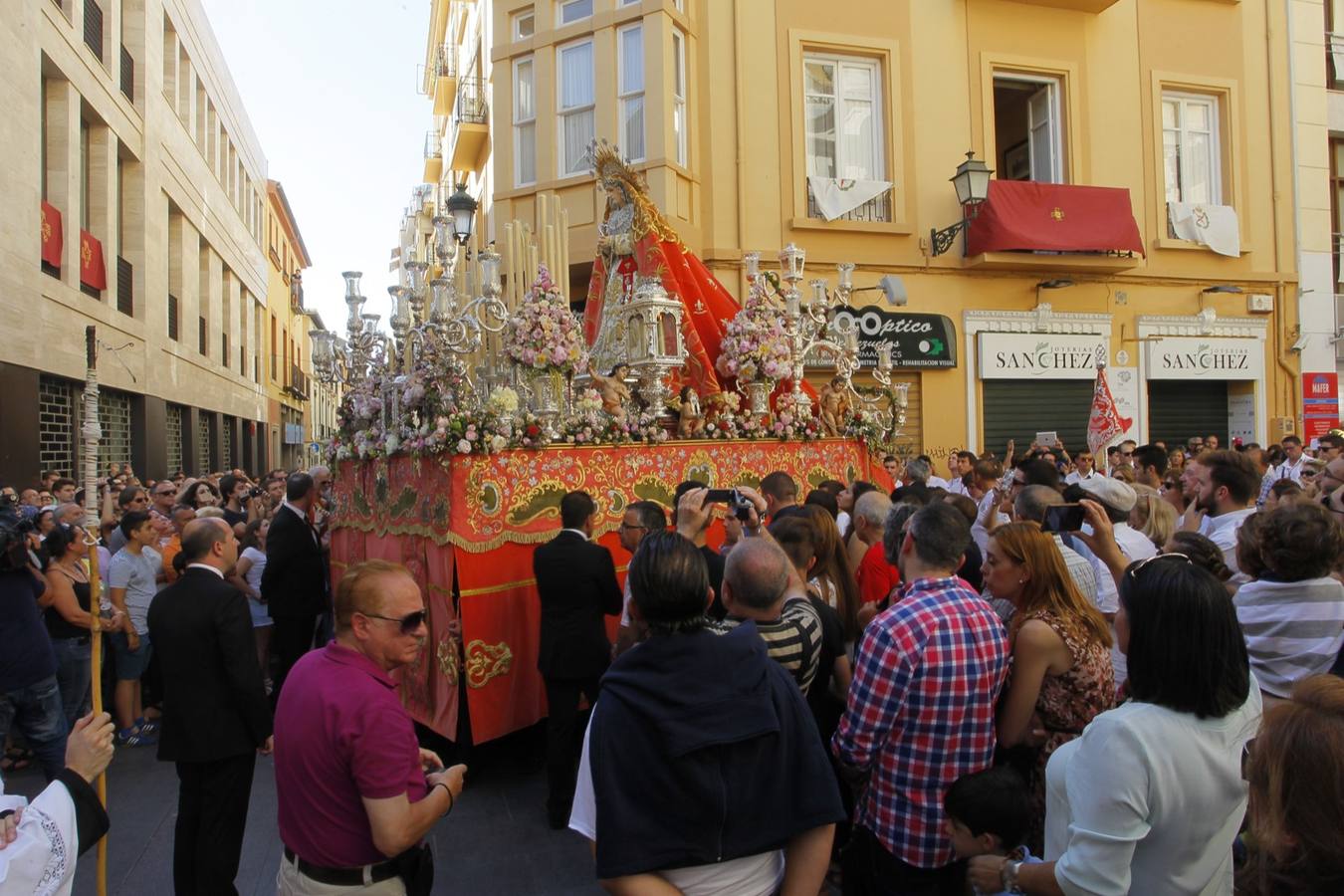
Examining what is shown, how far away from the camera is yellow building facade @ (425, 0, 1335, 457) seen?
41.3ft

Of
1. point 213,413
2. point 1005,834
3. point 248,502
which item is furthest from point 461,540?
point 213,413

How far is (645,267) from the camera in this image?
8.62 meters

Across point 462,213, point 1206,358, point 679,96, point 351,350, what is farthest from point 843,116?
point 351,350

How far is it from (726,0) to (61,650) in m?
11.7

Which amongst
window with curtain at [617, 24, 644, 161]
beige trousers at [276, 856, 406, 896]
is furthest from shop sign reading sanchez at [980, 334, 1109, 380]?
beige trousers at [276, 856, 406, 896]

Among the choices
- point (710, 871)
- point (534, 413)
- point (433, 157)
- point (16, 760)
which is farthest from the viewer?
point (433, 157)

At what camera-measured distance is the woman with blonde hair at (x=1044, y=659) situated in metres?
2.86

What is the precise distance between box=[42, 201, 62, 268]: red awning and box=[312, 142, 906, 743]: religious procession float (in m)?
8.10

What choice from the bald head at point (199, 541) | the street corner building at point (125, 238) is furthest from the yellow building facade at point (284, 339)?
the bald head at point (199, 541)

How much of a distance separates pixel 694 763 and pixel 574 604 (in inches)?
119

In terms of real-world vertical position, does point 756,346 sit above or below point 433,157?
below

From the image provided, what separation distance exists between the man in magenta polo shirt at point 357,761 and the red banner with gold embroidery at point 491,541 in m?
2.94

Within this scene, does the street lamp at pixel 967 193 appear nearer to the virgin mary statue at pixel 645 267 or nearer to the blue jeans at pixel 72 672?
the virgin mary statue at pixel 645 267

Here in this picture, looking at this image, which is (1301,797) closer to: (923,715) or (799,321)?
(923,715)
